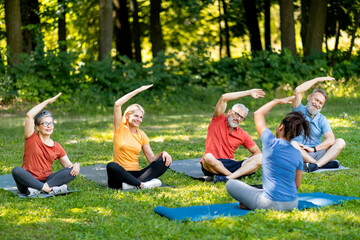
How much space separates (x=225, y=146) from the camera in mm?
7684

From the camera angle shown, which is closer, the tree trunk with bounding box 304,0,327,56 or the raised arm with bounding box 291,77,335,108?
the raised arm with bounding box 291,77,335,108

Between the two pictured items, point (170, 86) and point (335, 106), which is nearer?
point (335, 106)

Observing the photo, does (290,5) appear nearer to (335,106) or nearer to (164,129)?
(335,106)

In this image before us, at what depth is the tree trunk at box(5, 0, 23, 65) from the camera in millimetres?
16438

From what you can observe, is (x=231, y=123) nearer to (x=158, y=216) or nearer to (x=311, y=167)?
(x=311, y=167)

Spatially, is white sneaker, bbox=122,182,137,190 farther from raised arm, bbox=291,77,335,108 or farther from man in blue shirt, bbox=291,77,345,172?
man in blue shirt, bbox=291,77,345,172

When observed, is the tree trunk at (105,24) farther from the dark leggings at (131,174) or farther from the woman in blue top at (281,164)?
the woman in blue top at (281,164)

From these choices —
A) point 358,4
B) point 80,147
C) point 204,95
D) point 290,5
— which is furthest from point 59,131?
point 358,4

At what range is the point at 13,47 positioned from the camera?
54.4ft

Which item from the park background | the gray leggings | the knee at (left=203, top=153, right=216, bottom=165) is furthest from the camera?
the knee at (left=203, top=153, right=216, bottom=165)

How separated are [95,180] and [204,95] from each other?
10.6 meters

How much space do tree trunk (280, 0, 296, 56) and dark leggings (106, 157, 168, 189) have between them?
42.9 ft

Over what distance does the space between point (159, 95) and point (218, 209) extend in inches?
473

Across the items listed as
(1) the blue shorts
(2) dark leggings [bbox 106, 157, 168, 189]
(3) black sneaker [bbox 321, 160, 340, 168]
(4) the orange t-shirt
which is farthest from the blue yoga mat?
(3) black sneaker [bbox 321, 160, 340, 168]
